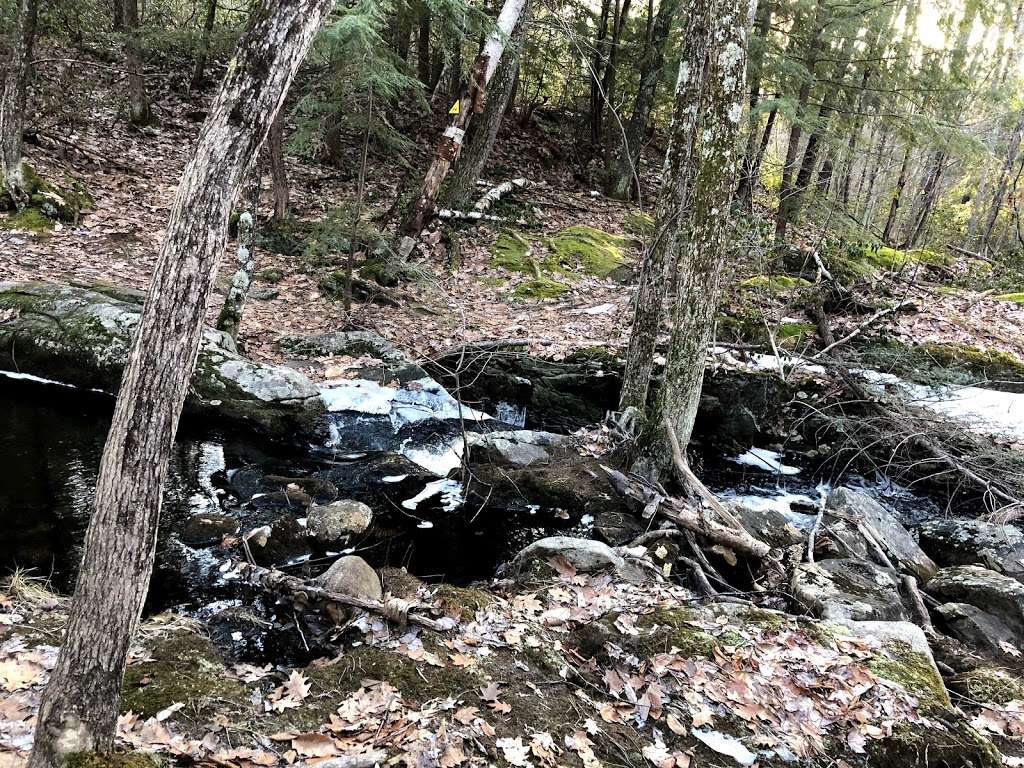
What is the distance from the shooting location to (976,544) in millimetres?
7246

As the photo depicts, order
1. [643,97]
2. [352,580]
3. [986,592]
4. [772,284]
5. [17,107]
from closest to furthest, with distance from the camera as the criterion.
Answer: [352,580]
[986,592]
[17,107]
[772,284]
[643,97]

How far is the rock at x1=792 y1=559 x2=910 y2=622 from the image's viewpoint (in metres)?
5.14

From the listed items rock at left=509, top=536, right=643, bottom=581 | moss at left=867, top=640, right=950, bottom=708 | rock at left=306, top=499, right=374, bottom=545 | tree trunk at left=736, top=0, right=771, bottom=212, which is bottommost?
rock at left=306, top=499, right=374, bottom=545

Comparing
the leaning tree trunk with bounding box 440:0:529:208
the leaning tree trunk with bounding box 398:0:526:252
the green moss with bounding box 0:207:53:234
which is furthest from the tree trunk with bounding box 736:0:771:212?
the green moss with bounding box 0:207:53:234

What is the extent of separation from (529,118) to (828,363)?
15.2 meters

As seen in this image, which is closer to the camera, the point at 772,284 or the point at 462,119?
the point at 462,119

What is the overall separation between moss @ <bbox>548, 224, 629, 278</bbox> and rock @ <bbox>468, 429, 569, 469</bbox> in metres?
6.20

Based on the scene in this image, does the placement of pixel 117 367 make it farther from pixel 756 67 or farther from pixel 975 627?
pixel 756 67

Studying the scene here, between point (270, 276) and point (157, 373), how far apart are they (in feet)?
33.8

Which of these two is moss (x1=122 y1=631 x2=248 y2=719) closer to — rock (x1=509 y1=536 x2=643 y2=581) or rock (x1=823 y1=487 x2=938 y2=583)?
rock (x1=509 y1=536 x2=643 y2=581)

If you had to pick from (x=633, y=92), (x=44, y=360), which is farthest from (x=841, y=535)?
(x=633, y=92)

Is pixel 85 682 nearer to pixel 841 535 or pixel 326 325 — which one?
pixel 841 535

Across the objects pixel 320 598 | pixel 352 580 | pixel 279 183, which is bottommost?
pixel 320 598

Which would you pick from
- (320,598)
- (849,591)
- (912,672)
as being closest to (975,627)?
(849,591)
